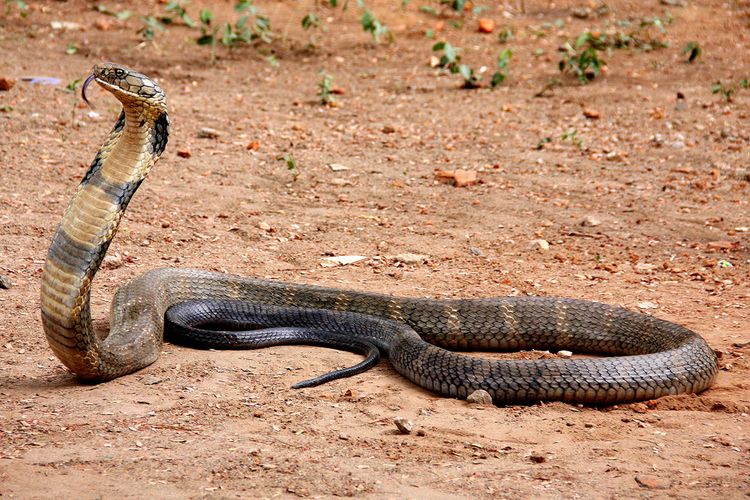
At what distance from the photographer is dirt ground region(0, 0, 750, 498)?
15.0ft

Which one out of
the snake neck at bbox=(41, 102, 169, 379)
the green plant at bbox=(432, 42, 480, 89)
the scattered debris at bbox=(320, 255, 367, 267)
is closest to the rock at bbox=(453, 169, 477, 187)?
the scattered debris at bbox=(320, 255, 367, 267)

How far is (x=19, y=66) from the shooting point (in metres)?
11.8

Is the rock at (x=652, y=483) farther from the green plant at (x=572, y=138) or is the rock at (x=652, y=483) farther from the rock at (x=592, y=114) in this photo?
the rock at (x=592, y=114)

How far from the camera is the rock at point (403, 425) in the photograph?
4895mm

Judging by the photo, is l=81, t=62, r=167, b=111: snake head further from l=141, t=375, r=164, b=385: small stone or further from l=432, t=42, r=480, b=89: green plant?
l=432, t=42, r=480, b=89: green plant

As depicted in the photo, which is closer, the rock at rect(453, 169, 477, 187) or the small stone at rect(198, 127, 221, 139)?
the rock at rect(453, 169, 477, 187)

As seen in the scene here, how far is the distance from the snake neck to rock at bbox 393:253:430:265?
316 centimetres

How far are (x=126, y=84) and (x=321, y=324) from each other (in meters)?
2.32

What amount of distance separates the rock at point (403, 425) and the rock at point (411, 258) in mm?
3041

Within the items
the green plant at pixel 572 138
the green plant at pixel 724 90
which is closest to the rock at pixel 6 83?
the green plant at pixel 572 138

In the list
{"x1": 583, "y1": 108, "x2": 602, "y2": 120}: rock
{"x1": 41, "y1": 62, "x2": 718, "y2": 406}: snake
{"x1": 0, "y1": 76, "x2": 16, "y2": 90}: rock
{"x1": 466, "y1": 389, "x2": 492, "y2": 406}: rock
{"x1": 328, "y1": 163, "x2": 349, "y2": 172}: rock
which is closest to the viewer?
{"x1": 41, "y1": 62, "x2": 718, "y2": 406}: snake

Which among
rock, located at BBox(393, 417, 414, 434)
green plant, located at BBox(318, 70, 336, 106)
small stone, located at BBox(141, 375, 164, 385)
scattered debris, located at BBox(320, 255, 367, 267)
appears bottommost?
small stone, located at BBox(141, 375, 164, 385)

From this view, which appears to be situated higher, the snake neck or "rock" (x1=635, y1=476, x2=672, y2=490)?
the snake neck

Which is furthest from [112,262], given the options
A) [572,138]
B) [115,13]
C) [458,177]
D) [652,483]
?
[115,13]
